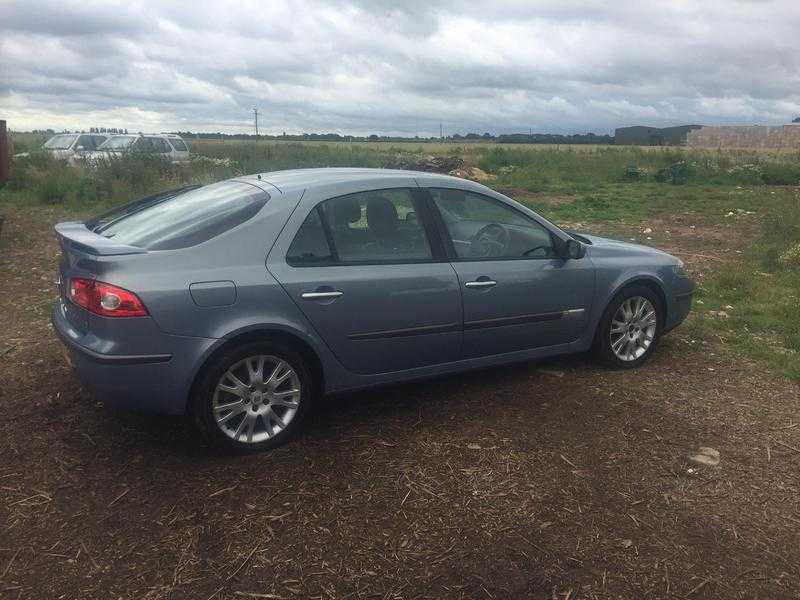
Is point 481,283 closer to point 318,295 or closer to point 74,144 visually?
point 318,295

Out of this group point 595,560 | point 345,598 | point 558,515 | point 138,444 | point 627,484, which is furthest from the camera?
→ point 138,444

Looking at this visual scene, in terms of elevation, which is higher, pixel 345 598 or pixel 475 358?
pixel 475 358

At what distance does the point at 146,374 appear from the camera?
343 cm

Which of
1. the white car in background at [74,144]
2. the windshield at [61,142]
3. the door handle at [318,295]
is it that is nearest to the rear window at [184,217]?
the door handle at [318,295]

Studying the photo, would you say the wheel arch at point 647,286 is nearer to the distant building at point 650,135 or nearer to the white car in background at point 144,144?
the white car in background at point 144,144

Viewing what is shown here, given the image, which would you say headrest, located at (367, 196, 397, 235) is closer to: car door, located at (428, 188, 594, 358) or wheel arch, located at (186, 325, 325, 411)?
car door, located at (428, 188, 594, 358)

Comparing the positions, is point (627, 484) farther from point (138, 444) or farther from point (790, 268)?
point (790, 268)

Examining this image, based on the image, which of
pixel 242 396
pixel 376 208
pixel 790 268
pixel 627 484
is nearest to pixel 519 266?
pixel 376 208

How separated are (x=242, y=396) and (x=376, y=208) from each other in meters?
1.39

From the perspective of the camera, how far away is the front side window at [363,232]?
3.89 m

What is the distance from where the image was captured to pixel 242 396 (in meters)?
3.71

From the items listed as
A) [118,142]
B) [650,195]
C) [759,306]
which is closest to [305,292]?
[759,306]

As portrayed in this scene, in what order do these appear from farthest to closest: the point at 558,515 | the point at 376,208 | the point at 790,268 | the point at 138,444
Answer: the point at 790,268 < the point at 376,208 < the point at 138,444 < the point at 558,515

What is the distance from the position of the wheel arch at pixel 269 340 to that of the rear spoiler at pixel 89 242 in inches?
24.9
